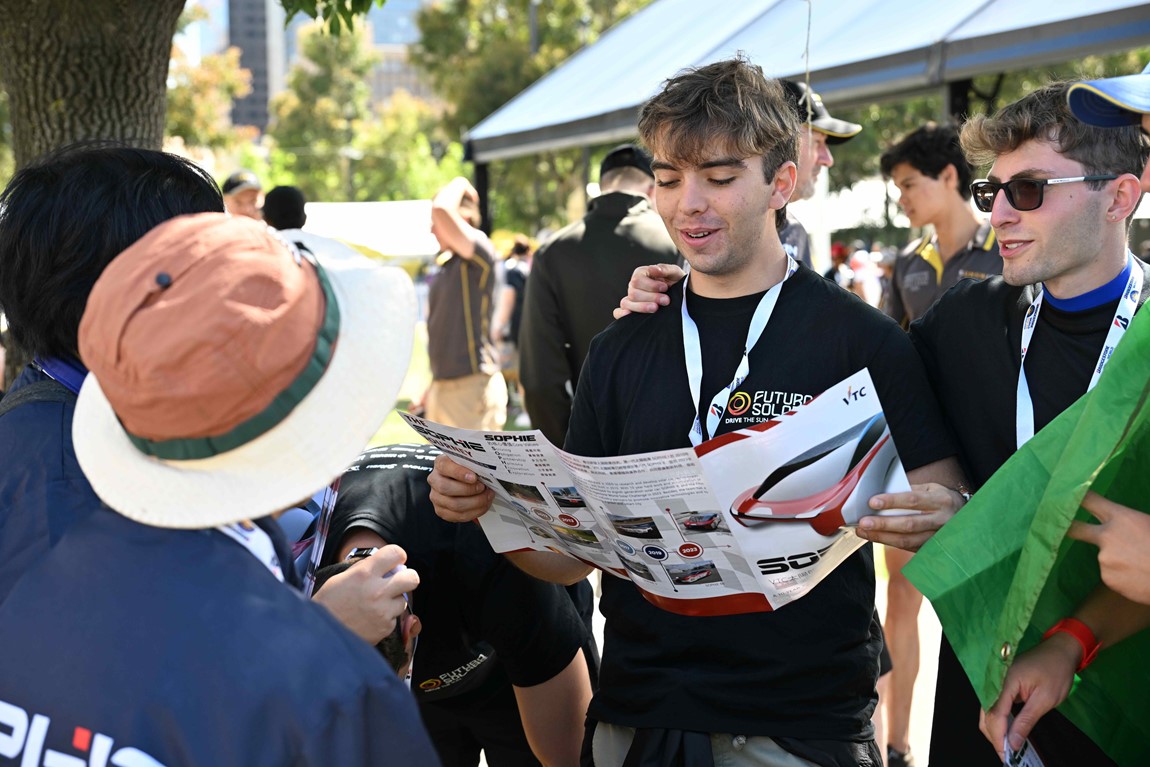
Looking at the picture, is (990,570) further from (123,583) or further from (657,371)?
(123,583)

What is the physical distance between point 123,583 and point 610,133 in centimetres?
1000

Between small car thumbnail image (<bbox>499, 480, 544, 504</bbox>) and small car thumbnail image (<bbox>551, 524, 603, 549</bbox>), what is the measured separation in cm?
8

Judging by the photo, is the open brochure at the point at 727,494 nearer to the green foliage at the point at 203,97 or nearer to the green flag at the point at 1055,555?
the green flag at the point at 1055,555

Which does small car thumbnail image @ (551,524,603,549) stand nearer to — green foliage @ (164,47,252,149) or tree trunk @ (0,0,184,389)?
tree trunk @ (0,0,184,389)

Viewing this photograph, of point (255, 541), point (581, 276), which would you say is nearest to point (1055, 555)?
point (255, 541)

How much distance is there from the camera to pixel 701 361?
247 cm

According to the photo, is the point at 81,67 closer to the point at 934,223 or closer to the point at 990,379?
the point at 990,379

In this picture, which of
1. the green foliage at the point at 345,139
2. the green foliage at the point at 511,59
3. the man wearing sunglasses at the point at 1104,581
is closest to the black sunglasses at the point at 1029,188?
the man wearing sunglasses at the point at 1104,581

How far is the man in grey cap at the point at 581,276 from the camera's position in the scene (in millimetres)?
5426

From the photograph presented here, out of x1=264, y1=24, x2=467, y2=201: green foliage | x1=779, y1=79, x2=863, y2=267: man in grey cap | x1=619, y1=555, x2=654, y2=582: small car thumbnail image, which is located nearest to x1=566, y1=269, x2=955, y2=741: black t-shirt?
x1=619, y1=555, x2=654, y2=582: small car thumbnail image

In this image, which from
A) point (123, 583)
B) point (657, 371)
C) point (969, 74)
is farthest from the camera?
point (969, 74)

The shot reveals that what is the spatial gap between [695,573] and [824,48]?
7.04 meters

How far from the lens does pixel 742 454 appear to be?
2068mm

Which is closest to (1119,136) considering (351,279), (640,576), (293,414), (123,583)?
(640,576)
